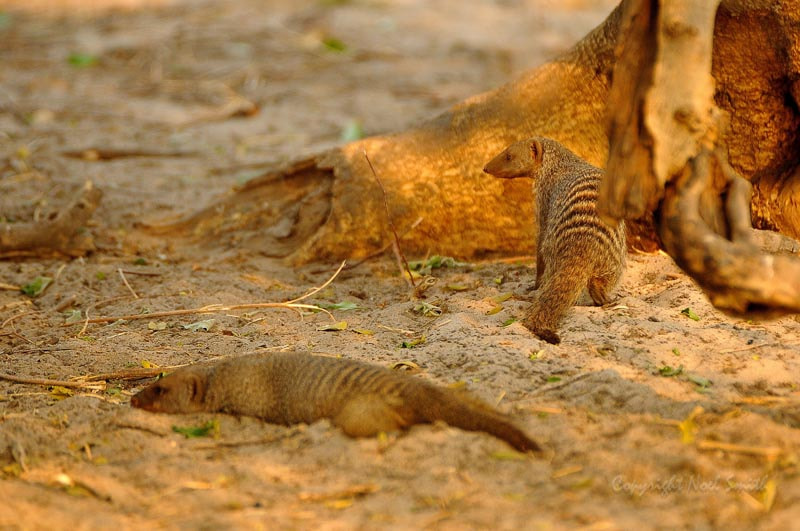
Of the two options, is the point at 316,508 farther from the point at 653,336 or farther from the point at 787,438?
the point at 653,336

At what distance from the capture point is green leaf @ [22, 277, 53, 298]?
4.30 meters

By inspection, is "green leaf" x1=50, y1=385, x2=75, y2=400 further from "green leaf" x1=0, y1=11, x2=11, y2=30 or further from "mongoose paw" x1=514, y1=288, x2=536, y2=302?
"green leaf" x1=0, y1=11, x2=11, y2=30

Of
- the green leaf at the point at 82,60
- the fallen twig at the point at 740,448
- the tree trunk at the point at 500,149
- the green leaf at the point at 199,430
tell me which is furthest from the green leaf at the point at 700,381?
the green leaf at the point at 82,60

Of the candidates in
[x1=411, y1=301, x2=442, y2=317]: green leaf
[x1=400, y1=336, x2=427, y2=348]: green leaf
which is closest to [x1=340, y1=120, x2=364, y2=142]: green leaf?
[x1=411, y1=301, x2=442, y2=317]: green leaf

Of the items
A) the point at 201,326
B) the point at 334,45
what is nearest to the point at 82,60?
the point at 334,45

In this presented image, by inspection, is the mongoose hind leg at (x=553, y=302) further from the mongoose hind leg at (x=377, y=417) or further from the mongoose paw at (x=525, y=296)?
the mongoose hind leg at (x=377, y=417)

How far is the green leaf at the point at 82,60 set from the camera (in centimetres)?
862

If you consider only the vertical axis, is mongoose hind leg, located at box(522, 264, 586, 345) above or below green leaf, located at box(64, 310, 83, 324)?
above

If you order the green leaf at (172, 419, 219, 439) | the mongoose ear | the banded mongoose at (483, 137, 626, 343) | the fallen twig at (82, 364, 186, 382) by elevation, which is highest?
the mongoose ear

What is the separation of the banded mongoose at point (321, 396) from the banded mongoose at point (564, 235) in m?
0.76

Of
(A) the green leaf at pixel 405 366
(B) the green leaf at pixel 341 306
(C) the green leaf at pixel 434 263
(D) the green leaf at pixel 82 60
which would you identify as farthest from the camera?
(D) the green leaf at pixel 82 60

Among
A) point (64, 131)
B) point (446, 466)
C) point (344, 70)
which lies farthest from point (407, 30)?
point (446, 466)

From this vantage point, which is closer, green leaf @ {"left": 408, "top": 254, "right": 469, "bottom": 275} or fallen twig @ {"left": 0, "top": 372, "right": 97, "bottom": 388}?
fallen twig @ {"left": 0, "top": 372, "right": 97, "bottom": 388}

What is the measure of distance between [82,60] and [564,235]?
6.59m
